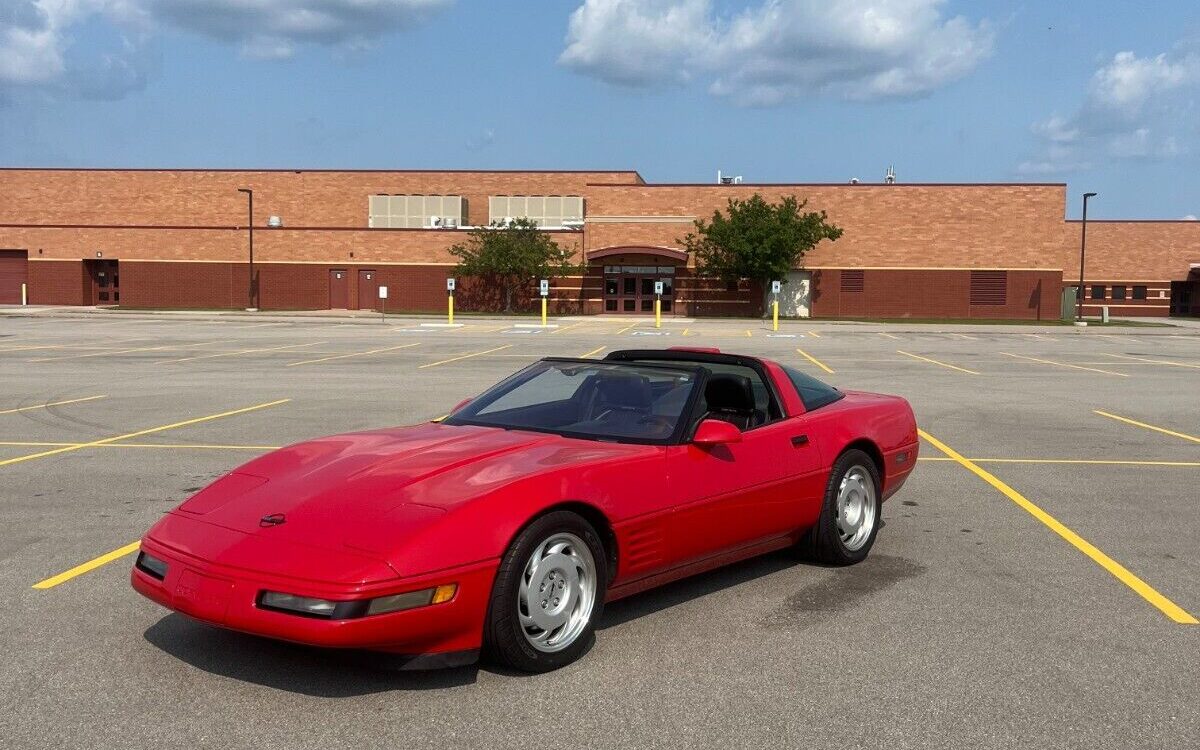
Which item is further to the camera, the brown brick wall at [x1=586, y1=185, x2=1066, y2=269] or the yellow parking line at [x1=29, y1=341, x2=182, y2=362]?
the brown brick wall at [x1=586, y1=185, x2=1066, y2=269]

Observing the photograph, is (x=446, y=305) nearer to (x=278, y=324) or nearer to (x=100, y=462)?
(x=278, y=324)

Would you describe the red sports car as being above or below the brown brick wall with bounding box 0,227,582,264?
below

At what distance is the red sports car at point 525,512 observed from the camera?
12.5 feet

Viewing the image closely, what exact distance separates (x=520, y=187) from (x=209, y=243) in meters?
19.4

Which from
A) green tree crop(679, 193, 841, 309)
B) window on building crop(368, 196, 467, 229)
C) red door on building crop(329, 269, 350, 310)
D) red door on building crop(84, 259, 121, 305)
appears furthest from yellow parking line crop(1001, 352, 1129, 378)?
red door on building crop(84, 259, 121, 305)

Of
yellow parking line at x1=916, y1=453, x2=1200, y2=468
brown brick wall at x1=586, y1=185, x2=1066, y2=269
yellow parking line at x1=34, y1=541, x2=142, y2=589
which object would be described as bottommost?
yellow parking line at x1=34, y1=541, x2=142, y2=589

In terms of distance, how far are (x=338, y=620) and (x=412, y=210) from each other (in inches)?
2578

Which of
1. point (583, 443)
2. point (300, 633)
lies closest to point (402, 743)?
point (300, 633)

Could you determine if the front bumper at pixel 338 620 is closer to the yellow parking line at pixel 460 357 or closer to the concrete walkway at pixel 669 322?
the yellow parking line at pixel 460 357

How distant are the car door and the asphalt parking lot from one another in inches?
13.4

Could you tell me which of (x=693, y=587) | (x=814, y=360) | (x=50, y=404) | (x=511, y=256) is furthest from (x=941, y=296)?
(x=693, y=587)

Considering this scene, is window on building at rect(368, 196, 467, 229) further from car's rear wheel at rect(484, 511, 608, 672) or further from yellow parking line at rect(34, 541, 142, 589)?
car's rear wheel at rect(484, 511, 608, 672)

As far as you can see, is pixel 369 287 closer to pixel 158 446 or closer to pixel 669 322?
pixel 669 322

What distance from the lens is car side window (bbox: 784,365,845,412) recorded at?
613 centimetres
